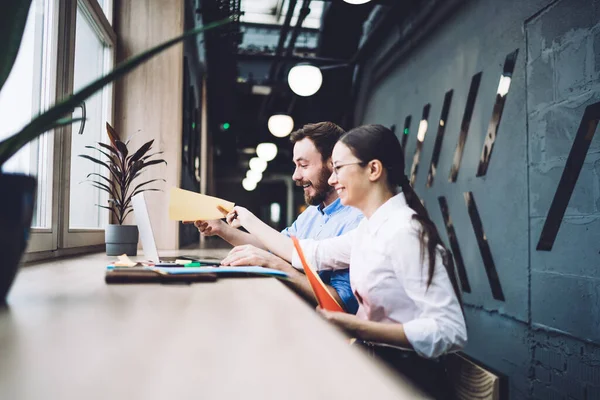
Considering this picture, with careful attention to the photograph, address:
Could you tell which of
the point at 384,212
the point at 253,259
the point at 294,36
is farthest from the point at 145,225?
the point at 294,36

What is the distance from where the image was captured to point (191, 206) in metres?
1.87

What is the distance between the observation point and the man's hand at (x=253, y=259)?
5.71 ft

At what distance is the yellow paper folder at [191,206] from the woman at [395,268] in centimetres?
21

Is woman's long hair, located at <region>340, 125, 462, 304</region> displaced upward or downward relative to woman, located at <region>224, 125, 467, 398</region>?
upward

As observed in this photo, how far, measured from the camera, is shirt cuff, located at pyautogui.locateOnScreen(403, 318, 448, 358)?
134cm

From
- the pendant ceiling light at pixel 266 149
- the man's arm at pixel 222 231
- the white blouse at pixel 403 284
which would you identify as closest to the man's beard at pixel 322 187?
the man's arm at pixel 222 231

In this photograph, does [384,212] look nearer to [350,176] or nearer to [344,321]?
[350,176]

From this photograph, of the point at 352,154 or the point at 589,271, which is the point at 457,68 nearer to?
the point at 589,271

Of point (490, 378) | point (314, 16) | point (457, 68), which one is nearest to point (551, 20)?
point (457, 68)

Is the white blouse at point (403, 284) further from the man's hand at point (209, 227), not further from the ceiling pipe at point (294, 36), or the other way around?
the ceiling pipe at point (294, 36)

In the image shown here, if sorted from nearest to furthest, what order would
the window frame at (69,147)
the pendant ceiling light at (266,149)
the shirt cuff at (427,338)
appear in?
the shirt cuff at (427,338) < the window frame at (69,147) < the pendant ceiling light at (266,149)

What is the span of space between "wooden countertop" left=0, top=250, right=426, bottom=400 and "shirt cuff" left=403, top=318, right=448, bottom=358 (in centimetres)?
58

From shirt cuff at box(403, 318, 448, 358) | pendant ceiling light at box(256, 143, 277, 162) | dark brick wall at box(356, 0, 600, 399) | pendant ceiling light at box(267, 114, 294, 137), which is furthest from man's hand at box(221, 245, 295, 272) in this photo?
pendant ceiling light at box(256, 143, 277, 162)

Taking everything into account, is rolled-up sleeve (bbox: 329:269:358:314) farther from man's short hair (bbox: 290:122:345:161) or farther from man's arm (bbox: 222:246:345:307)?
man's short hair (bbox: 290:122:345:161)
